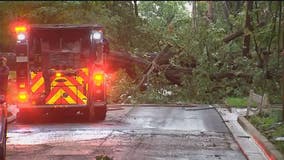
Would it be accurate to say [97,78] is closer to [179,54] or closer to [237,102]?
[237,102]

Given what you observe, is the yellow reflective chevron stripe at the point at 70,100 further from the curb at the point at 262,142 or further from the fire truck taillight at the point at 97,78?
the curb at the point at 262,142

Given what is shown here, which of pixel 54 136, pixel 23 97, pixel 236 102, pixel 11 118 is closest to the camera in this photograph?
pixel 54 136

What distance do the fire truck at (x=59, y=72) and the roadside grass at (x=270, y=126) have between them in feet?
13.9

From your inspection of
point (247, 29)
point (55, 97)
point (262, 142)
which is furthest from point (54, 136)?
point (247, 29)

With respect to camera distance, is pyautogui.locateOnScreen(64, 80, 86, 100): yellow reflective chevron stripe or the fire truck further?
pyautogui.locateOnScreen(64, 80, 86, 100): yellow reflective chevron stripe

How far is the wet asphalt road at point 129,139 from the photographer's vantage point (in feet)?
35.0

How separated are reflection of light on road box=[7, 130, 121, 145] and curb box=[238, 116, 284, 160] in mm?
3229

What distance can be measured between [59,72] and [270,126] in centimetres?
594

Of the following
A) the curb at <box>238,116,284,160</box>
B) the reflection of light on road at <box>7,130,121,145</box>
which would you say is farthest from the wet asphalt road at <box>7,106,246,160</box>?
the curb at <box>238,116,284,160</box>

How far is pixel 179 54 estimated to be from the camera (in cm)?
2566

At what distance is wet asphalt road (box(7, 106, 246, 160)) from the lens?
10.7 meters

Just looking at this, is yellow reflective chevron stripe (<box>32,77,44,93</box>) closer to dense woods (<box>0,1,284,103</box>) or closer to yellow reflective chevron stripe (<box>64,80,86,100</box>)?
yellow reflective chevron stripe (<box>64,80,86,100</box>)

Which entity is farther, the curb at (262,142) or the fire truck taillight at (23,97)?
the fire truck taillight at (23,97)

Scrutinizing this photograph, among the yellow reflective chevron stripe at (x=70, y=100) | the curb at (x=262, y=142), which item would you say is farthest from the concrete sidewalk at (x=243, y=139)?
the yellow reflective chevron stripe at (x=70, y=100)
